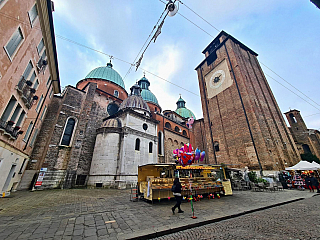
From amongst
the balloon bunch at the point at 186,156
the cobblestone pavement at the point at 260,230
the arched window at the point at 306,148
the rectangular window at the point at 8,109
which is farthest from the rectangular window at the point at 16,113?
the arched window at the point at 306,148

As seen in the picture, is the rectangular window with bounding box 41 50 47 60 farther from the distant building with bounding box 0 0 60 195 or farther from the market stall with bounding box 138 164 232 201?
the market stall with bounding box 138 164 232 201

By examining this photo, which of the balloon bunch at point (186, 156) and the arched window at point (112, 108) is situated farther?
the arched window at point (112, 108)

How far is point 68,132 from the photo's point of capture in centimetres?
1748

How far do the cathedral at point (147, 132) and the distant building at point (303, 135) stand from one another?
41cm

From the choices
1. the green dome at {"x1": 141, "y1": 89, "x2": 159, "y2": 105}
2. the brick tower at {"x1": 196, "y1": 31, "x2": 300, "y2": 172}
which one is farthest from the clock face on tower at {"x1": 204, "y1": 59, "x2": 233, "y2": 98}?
the green dome at {"x1": 141, "y1": 89, "x2": 159, "y2": 105}

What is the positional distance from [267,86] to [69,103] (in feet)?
99.2

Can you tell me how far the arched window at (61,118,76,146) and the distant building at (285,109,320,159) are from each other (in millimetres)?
37611

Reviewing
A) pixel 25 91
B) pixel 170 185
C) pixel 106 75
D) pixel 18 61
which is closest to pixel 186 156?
pixel 170 185

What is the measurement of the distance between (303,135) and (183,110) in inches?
1037

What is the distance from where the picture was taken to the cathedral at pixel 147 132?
51.0 ft

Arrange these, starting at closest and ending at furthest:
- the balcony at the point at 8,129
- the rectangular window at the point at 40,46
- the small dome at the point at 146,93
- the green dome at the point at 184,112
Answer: the balcony at the point at 8,129 → the rectangular window at the point at 40,46 → the small dome at the point at 146,93 → the green dome at the point at 184,112

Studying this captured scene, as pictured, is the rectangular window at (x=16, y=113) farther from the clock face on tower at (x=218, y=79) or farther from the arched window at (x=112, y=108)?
the clock face on tower at (x=218, y=79)

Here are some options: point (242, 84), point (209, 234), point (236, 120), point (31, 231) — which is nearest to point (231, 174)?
point (236, 120)

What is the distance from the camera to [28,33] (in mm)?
8180
